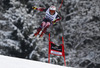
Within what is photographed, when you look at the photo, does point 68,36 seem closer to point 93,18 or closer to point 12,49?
point 93,18

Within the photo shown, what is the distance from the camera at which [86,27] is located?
8.73m

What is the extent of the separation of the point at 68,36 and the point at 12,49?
9.77 ft

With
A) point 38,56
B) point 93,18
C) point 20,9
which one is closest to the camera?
point 38,56

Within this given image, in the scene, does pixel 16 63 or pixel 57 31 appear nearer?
pixel 16 63

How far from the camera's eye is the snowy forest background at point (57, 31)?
311 inches

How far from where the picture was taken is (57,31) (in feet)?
30.2

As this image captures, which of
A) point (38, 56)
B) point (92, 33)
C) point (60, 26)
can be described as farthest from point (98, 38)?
point (38, 56)

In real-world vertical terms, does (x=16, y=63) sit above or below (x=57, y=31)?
below

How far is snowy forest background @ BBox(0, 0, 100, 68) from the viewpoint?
7.91 m

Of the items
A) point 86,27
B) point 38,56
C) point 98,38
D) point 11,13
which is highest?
point 11,13

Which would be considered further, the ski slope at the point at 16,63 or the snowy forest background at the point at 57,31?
the snowy forest background at the point at 57,31

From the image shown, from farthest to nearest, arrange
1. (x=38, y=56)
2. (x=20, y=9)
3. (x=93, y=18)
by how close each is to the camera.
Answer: (x=93, y=18) → (x=20, y=9) → (x=38, y=56)

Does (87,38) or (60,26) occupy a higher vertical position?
(60,26)

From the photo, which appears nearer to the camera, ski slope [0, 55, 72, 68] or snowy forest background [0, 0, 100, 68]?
ski slope [0, 55, 72, 68]
